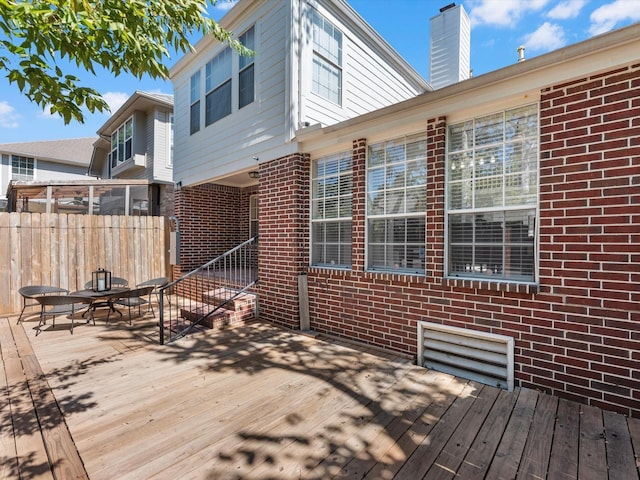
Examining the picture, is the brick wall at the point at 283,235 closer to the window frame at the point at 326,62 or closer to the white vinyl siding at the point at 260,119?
the white vinyl siding at the point at 260,119

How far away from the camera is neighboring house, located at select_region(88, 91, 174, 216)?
10367 millimetres

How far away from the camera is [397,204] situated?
4.23 meters

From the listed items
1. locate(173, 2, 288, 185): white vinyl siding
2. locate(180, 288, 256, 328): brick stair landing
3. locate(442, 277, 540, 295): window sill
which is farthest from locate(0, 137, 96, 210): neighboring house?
locate(442, 277, 540, 295): window sill

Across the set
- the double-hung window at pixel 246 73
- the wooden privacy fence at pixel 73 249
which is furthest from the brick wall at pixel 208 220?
the double-hung window at pixel 246 73

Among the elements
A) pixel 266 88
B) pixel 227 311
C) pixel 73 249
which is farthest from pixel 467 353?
pixel 73 249

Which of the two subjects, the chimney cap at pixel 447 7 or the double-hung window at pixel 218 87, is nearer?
the double-hung window at pixel 218 87

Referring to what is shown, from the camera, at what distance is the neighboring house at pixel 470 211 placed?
8.84 feet

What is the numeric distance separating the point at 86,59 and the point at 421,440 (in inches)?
168

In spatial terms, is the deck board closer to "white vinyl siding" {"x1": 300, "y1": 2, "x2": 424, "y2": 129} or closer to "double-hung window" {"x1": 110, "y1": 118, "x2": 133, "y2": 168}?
"white vinyl siding" {"x1": 300, "y1": 2, "x2": 424, "y2": 129}

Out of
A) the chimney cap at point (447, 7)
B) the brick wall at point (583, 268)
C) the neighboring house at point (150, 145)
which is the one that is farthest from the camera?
the neighboring house at point (150, 145)

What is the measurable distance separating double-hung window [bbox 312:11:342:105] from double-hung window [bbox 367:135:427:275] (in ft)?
7.37

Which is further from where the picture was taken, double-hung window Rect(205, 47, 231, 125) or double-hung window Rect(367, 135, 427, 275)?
double-hung window Rect(205, 47, 231, 125)

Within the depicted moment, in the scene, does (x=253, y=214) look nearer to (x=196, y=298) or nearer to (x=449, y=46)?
(x=196, y=298)

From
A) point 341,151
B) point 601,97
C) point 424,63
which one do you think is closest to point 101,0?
point 341,151
